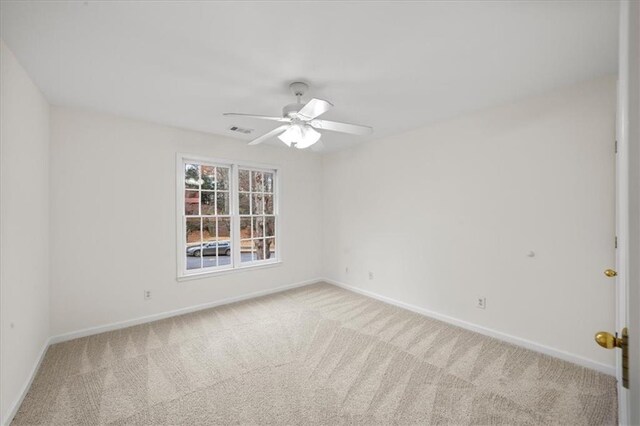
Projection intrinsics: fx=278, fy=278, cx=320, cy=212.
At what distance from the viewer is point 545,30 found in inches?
71.4

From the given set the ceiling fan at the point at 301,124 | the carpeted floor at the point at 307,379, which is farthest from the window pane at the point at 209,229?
the ceiling fan at the point at 301,124

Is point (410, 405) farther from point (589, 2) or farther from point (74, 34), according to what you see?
point (74, 34)

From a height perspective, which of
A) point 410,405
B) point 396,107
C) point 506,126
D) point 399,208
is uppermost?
point 396,107

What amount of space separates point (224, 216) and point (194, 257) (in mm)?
733

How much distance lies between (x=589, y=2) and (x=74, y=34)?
Result: 124 inches

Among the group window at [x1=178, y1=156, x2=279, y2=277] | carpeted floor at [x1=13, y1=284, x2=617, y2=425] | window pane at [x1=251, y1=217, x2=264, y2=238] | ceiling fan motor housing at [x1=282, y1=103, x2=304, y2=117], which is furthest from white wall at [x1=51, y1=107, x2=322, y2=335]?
ceiling fan motor housing at [x1=282, y1=103, x2=304, y2=117]

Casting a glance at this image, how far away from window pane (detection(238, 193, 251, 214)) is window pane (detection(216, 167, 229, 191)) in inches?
11.0

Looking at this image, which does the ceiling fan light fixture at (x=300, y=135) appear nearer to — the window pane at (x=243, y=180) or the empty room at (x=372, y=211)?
the empty room at (x=372, y=211)

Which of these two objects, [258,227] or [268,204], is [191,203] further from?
[268,204]

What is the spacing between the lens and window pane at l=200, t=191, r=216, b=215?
4109mm

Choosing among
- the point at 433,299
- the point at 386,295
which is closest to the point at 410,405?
the point at 433,299

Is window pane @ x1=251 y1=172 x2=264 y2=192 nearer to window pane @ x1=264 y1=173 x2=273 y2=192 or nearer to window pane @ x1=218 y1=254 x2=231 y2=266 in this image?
window pane @ x1=264 y1=173 x2=273 y2=192

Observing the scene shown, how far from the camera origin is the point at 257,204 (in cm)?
470

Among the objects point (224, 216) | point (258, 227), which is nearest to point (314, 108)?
point (224, 216)
